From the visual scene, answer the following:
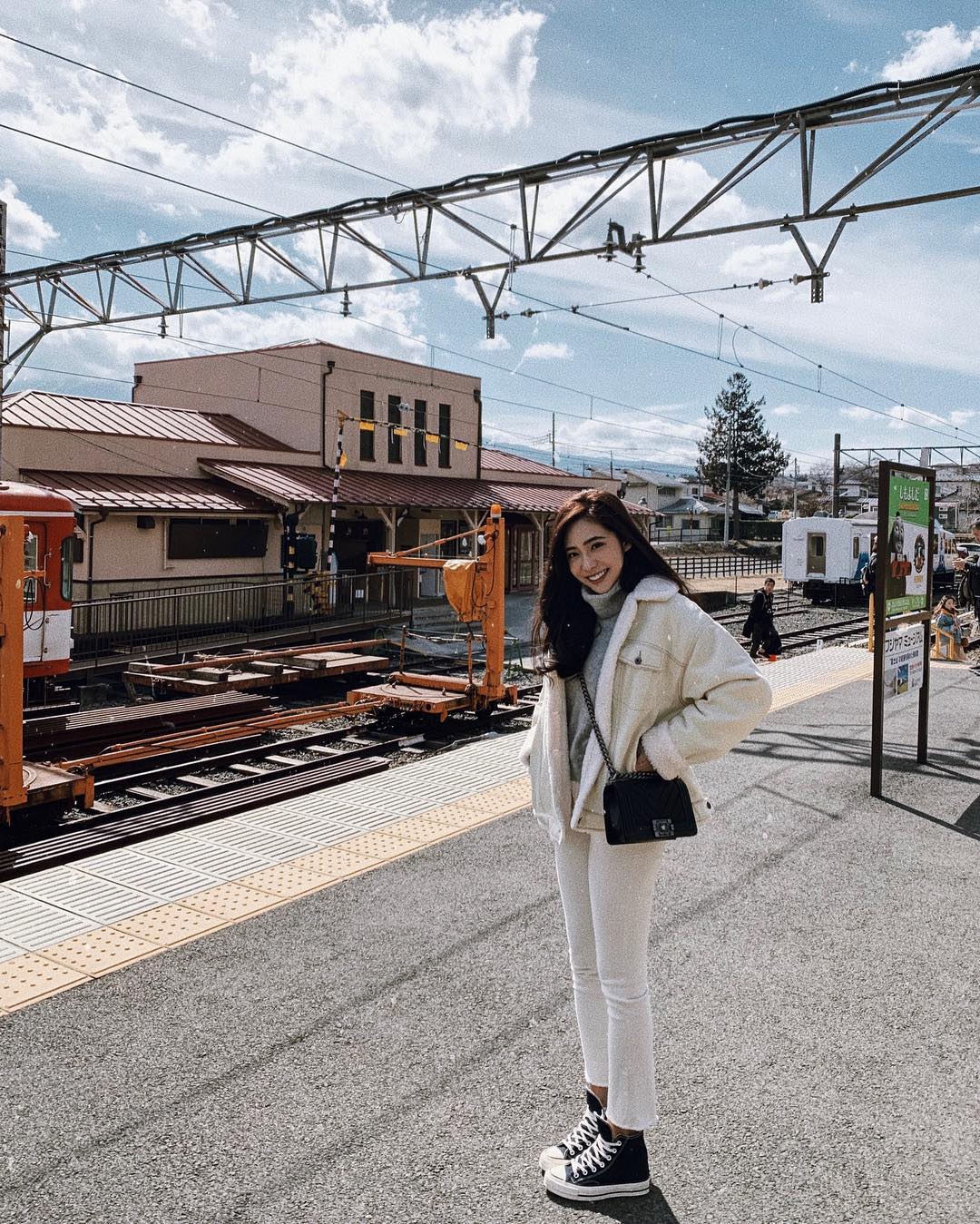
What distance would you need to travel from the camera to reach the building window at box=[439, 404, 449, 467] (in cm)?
3098

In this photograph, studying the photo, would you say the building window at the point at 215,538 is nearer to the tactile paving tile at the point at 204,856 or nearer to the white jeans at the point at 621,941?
the tactile paving tile at the point at 204,856

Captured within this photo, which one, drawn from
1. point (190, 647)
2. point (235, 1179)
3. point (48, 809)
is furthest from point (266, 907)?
point (190, 647)

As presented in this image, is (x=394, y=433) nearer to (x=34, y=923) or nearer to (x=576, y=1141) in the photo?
(x=34, y=923)

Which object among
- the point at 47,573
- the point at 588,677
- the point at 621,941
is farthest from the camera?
the point at 47,573

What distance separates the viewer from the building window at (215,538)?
2158 centimetres

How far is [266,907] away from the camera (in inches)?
217

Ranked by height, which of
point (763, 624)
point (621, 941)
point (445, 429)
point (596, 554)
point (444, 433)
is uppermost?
point (445, 429)

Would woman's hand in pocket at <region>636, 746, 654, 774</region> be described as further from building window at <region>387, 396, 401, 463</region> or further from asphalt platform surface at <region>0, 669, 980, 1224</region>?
building window at <region>387, 396, 401, 463</region>

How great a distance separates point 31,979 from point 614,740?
3248 mm

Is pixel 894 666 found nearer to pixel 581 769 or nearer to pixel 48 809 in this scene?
pixel 581 769

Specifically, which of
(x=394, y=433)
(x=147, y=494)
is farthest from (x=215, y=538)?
(x=394, y=433)

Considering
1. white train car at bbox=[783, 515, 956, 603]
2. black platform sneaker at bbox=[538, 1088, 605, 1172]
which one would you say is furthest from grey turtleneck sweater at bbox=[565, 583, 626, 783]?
white train car at bbox=[783, 515, 956, 603]

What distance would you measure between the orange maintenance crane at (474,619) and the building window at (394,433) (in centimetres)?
1585

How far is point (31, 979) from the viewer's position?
4625mm
